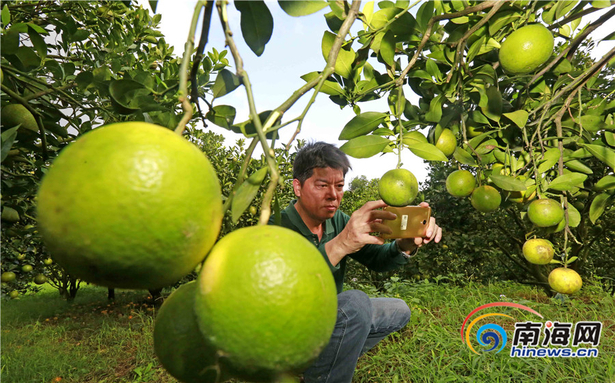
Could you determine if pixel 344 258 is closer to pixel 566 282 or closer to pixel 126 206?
pixel 566 282

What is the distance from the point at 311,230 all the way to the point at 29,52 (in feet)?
7.59

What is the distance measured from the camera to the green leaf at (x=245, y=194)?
1.60ft

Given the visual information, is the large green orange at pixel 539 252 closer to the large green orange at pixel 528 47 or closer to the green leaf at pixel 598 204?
the green leaf at pixel 598 204

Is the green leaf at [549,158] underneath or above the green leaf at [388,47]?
underneath

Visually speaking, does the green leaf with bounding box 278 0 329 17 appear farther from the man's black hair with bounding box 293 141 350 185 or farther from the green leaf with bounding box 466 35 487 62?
the man's black hair with bounding box 293 141 350 185

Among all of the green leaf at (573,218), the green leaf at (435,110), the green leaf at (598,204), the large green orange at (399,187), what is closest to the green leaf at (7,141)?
the large green orange at (399,187)

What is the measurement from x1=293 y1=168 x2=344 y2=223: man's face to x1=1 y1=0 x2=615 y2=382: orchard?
1.30 metres

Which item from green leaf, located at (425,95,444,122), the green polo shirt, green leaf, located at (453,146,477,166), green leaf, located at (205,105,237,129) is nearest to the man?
the green polo shirt

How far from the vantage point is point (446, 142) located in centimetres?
128

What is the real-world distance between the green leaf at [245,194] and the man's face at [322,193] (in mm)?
2337

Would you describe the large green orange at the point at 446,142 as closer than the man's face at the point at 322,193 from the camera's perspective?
Yes

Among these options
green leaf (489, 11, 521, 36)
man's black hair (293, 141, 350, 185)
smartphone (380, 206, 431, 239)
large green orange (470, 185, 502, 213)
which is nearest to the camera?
green leaf (489, 11, 521, 36)

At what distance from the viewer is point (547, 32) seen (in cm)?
110

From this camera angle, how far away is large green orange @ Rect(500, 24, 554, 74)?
109 centimetres
